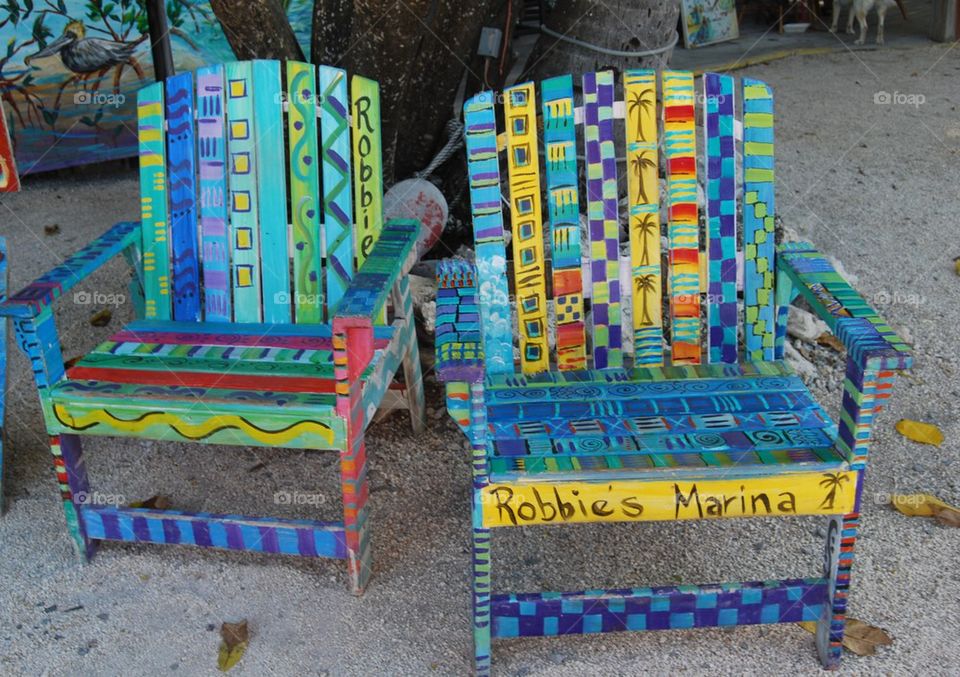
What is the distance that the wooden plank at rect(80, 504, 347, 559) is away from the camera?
93.9 inches

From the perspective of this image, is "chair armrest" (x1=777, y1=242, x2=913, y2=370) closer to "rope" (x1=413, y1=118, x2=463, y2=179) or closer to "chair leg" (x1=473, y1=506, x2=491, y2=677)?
"chair leg" (x1=473, y1=506, x2=491, y2=677)

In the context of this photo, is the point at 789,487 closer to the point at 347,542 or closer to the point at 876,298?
the point at 347,542

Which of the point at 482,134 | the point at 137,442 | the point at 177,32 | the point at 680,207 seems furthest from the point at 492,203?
the point at 177,32

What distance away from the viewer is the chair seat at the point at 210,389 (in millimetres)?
2248

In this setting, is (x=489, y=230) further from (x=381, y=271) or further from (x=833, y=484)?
(x=833, y=484)

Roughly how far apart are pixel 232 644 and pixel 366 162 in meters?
1.31

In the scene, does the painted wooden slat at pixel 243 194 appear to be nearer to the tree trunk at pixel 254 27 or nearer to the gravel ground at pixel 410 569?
the gravel ground at pixel 410 569

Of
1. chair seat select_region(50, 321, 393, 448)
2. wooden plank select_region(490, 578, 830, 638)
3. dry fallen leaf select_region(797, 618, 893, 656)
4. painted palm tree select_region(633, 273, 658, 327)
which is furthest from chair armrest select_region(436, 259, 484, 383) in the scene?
dry fallen leaf select_region(797, 618, 893, 656)

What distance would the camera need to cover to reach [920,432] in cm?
299

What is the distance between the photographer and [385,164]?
361 centimetres

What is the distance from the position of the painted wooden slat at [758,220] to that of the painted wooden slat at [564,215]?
409 mm

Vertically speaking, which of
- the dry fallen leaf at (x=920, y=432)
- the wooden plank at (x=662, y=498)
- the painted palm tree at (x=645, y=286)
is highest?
the painted palm tree at (x=645, y=286)

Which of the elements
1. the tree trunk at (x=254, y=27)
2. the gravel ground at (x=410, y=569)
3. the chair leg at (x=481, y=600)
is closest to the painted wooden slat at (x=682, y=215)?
the gravel ground at (x=410, y=569)

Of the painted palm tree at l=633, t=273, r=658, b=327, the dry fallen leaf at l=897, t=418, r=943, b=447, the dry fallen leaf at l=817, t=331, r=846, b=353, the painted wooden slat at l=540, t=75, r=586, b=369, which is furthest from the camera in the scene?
the dry fallen leaf at l=817, t=331, r=846, b=353
